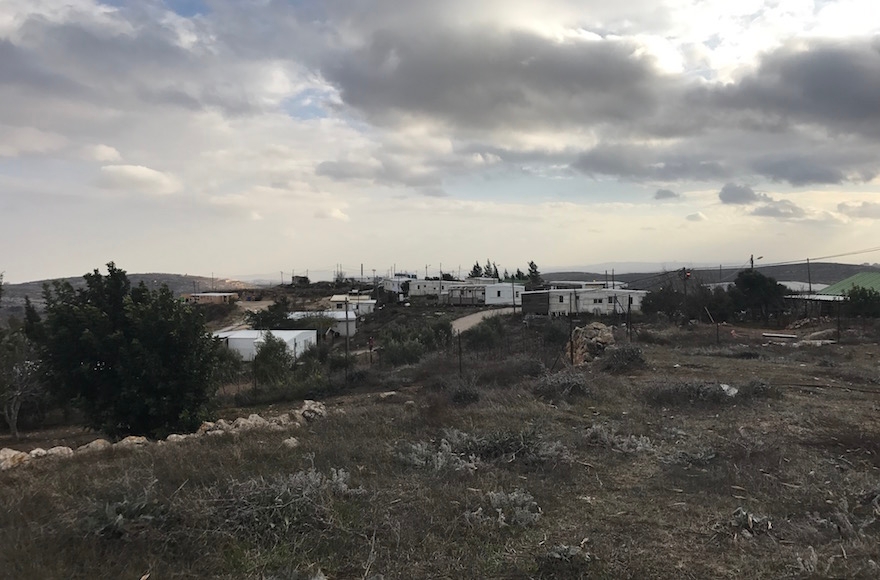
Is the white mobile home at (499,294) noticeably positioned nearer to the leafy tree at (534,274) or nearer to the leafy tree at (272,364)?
the leafy tree at (534,274)

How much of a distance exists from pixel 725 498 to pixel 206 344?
11270mm

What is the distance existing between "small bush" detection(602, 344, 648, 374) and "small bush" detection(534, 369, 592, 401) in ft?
11.6

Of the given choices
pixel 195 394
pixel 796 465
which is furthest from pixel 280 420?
pixel 796 465

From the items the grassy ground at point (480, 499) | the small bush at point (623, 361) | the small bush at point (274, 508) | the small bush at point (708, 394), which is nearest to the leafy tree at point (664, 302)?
the small bush at point (623, 361)

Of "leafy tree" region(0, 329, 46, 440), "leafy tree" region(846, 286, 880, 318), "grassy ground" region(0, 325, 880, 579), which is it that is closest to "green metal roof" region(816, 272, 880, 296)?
"leafy tree" region(846, 286, 880, 318)

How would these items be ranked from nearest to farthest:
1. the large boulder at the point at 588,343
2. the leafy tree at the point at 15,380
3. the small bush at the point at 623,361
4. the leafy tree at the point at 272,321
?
the small bush at the point at 623,361, the leafy tree at the point at 15,380, the large boulder at the point at 588,343, the leafy tree at the point at 272,321

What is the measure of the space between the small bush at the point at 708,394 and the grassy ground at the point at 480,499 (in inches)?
15.8

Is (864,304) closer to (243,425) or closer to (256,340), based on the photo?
(256,340)

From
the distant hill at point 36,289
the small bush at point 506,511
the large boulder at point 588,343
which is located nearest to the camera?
the small bush at point 506,511

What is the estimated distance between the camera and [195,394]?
12523 millimetres

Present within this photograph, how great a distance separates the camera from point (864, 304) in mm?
35031

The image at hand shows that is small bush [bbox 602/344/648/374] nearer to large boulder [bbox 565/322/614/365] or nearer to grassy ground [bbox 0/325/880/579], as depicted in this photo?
large boulder [bbox 565/322/614/365]

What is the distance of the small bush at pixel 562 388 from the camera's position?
12055 millimetres

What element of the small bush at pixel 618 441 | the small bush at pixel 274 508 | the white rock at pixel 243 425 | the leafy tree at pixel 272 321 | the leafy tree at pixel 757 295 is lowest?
the leafy tree at pixel 272 321
